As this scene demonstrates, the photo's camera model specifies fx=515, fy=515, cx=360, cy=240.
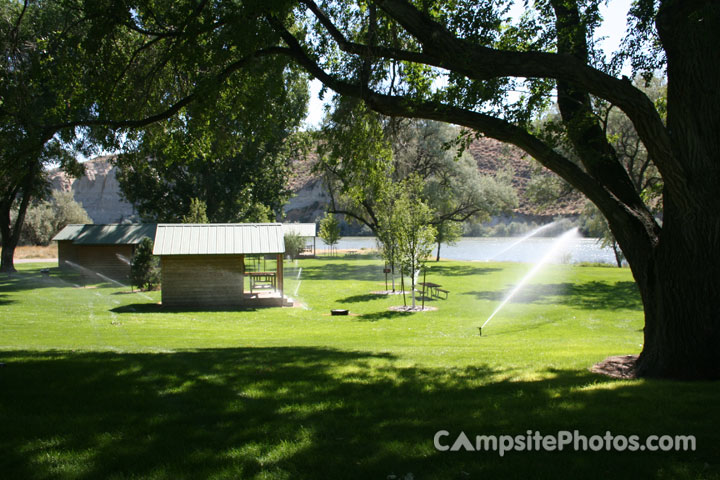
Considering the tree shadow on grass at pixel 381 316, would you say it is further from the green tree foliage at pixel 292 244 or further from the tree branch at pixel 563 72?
the green tree foliage at pixel 292 244

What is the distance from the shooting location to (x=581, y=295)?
25031mm

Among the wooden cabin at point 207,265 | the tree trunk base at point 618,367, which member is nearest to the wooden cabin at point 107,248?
the wooden cabin at point 207,265

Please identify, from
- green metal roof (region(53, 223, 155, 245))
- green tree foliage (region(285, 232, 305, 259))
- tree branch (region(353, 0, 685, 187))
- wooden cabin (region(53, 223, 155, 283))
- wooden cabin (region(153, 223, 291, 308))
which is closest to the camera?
tree branch (region(353, 0, 685, 187))

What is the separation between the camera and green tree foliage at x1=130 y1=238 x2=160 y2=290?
27.3 m

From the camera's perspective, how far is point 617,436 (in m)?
4.12

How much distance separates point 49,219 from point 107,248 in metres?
41.9

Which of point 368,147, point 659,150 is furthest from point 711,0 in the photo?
point 368,147

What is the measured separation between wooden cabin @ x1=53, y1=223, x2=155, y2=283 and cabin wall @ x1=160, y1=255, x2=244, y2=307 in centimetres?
1441

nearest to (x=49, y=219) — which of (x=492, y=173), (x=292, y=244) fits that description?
(x=292, y=244)

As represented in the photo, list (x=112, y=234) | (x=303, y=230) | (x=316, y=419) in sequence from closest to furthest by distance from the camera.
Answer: (x=316, y=419), (x=112, y=234), (x=303, y=230)

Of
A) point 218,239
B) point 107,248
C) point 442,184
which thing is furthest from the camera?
point 442,184

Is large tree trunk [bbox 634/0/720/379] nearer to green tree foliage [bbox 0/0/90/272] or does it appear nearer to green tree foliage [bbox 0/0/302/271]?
green tree foliage [bbox 0/0/302/271]

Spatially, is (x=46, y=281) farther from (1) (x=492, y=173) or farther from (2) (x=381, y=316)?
(1) (x=492, y=173)

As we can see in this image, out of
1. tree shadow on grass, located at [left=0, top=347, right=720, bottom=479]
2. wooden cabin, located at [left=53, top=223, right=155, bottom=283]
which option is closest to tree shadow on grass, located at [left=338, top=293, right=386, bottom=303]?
tree shadow on grass, located at [left=0, top=347, right=720, bottom=479]
